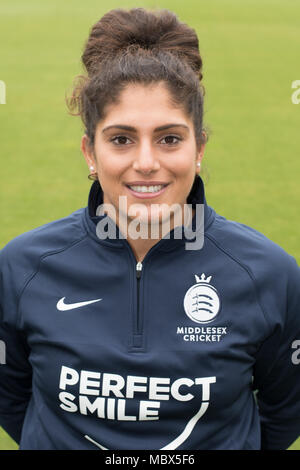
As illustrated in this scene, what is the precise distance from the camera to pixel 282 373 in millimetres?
1758

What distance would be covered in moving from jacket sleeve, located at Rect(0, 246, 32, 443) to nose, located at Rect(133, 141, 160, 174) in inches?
16.9

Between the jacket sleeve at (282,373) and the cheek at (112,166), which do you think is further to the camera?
the jacket sleeve at (282,373)

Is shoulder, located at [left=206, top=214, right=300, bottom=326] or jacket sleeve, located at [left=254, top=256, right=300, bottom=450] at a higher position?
shoulder, located at [left=206, top=214, right=300, bottom=326]

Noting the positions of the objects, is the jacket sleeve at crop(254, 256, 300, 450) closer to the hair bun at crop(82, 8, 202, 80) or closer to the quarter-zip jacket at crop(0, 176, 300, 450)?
the quarter-zip jacket at crop(0, 176, 300, 450)

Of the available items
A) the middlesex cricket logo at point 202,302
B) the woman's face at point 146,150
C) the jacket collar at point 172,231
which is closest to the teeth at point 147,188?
the woman's face at point 146,150

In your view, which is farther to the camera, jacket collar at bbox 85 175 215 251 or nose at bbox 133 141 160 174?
jacket collar at bbox 85 175 215 251

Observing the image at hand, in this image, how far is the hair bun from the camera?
1548mm

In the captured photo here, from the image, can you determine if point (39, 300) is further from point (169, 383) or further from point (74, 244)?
point (169, 383)

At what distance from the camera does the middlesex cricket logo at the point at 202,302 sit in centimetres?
158

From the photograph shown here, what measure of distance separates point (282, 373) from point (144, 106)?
772 millimetres

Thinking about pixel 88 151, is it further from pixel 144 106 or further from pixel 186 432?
pixel 186 432

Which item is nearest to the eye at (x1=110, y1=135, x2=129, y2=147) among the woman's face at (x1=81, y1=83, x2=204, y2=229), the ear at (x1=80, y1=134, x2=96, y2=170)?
the woman's face at (x1=81, y1=83, x2=204, y2=229)

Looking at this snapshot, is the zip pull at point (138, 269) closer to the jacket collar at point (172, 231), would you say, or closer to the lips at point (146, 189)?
the jacket collar at point (172, 231)
